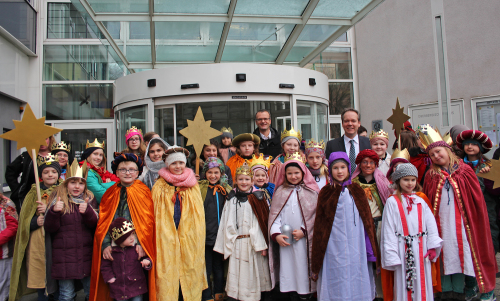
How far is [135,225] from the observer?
344cm

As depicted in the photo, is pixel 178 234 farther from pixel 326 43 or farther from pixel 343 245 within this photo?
pixel 326 43

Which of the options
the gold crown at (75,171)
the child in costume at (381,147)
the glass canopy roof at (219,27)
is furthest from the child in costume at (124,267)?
the glass canopy roof at (219,27)

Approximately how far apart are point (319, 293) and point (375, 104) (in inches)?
400

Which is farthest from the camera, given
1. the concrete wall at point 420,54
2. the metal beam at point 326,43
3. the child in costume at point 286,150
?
the metal beam at point 326,43

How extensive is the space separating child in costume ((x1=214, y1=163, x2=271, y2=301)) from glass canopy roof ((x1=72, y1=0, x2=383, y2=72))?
4.74 m

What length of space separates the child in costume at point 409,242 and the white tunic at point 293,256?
0.74 m

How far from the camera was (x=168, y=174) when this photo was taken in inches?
144

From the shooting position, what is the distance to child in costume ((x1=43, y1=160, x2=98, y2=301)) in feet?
11.3

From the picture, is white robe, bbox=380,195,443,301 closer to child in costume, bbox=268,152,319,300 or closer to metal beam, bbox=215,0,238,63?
child in costume, bbox=268,152,319,300

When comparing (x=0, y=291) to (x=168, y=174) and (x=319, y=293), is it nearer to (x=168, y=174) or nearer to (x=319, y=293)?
(x=168, y=174)

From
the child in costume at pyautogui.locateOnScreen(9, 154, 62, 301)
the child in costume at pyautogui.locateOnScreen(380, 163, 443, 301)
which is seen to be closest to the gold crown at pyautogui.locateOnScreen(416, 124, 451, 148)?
the child in costume at pyautogui.locateOnScreen(380, 163, 443, 301)

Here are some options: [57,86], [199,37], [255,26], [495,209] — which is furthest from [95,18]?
[495,209]

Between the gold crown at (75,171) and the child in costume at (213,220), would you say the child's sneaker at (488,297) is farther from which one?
the gold crown at (75,171)

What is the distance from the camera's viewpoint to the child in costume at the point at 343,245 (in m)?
3.26
